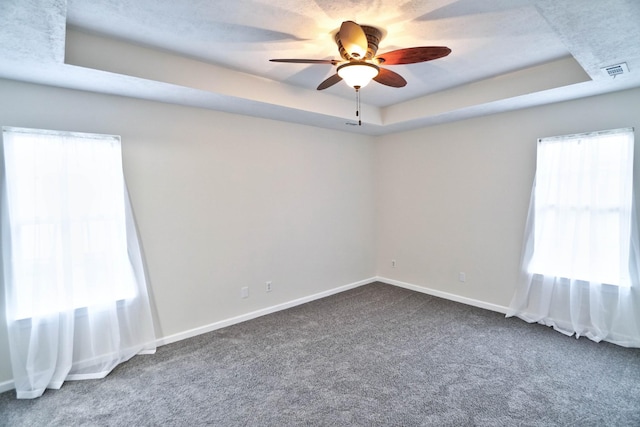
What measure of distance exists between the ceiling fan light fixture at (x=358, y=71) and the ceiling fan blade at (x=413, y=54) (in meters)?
0.09

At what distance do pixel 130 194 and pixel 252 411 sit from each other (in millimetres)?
2199

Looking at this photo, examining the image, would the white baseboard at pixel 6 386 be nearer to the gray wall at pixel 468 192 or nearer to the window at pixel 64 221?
the window at pixel 64 221

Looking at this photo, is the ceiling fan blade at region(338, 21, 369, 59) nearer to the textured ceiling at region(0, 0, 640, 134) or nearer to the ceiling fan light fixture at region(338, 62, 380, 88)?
the ceiling fan light fixture at region(338, 62, 380, 88)

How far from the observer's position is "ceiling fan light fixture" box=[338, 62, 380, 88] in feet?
7.14

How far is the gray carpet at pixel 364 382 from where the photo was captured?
2.20m

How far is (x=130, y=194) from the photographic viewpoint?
307 cm

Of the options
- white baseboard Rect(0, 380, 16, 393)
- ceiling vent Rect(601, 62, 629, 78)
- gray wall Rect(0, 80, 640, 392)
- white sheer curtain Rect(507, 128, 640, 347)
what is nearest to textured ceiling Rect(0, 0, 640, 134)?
ceiling vent Rect(601, 62, 629, 78)

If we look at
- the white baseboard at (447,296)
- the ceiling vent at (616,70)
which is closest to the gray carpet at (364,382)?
the white baseboard at (447,296)

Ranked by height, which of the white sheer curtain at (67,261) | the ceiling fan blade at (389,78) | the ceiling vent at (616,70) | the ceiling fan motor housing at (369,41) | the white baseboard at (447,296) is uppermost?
the ceiling fan motor housing at (369,41)

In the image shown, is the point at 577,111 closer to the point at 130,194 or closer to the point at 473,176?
the point at 473,176

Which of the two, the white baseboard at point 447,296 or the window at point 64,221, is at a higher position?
the window at point 64,221

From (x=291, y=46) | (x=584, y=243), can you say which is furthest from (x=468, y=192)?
(x=291, y=46)

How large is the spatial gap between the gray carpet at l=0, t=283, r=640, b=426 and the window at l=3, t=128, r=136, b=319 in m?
0.73

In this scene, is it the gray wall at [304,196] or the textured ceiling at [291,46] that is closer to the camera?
the textured ceiling at [291,46]
